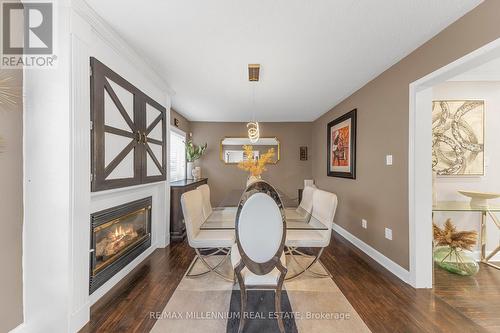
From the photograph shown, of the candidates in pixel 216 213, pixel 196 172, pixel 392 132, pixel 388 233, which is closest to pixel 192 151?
pixel 196 172

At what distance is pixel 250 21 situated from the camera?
1846 millimetres

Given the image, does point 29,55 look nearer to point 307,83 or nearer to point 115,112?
point 115,112

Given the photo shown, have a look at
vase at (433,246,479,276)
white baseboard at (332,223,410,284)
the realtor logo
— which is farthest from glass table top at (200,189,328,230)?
the realtor logo

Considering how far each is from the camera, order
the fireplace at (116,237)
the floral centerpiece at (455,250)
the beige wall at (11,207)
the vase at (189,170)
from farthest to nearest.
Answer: the vase at (189,170) → the floral centerpiece at (455,250) → the fireplace at (116,237) → the beige wall at (11,207)

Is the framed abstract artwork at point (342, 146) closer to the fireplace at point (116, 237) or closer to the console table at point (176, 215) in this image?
the console table at point (176, 215)

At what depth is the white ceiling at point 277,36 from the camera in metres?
1.70

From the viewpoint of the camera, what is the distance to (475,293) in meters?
2.21

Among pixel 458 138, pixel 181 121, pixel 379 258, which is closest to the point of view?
pixel 379 258

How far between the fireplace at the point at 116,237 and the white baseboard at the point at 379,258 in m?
3.03

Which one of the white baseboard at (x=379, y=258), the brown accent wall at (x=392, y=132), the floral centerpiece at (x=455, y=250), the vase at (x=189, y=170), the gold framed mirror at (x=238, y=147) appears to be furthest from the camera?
the gold framed mirror at (x=238, y=147)

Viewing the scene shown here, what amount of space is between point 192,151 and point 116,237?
3.09 metres

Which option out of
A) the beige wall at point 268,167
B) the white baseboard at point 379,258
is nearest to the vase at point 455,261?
the white baseboard at point 379,258

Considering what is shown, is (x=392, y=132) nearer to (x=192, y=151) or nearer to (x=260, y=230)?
(x=260, y=230)

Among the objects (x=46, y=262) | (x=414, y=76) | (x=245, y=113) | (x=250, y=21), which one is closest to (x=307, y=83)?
(x=414, y=76)
